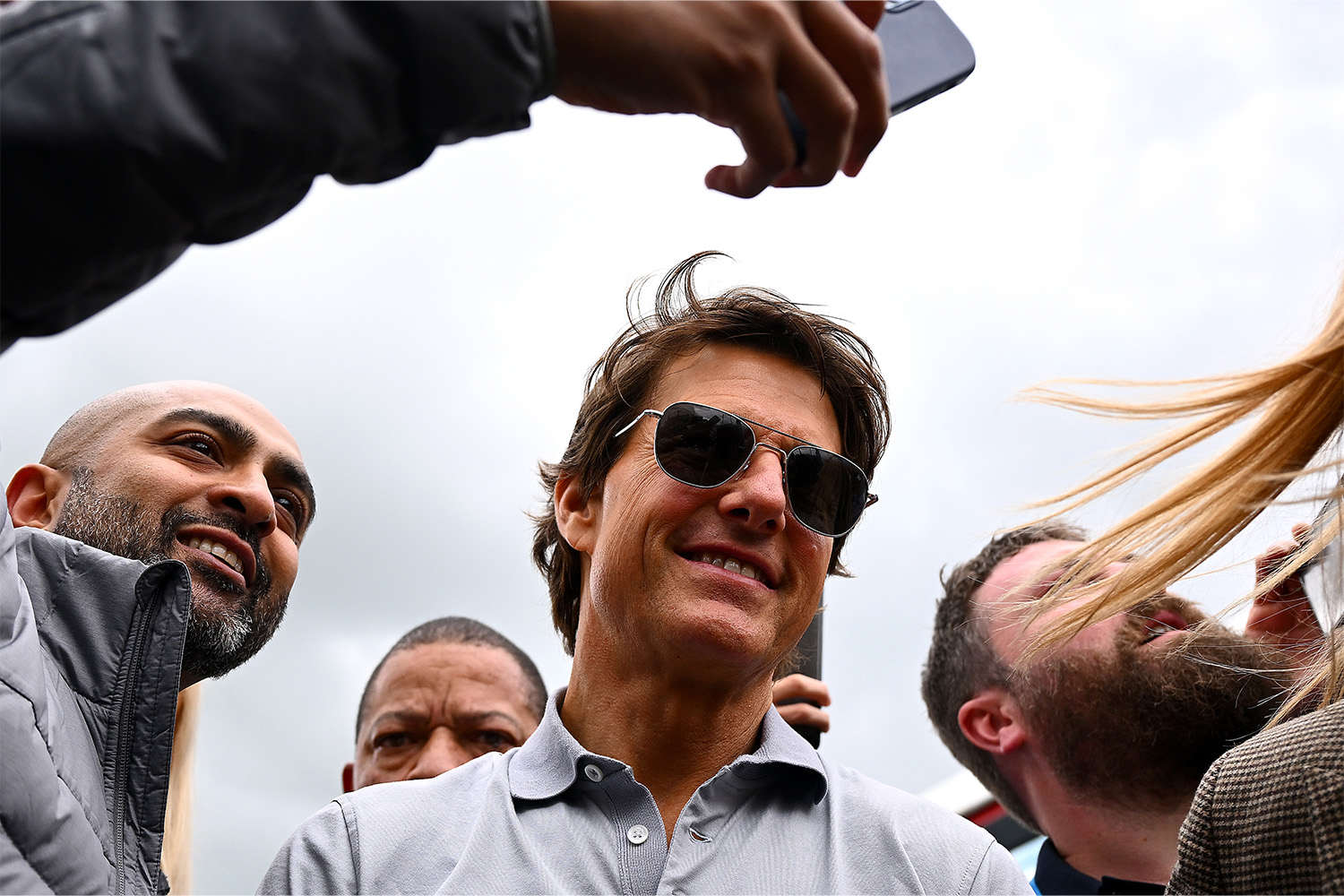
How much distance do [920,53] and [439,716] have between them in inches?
124

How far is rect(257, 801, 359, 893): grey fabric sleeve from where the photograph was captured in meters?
1.96

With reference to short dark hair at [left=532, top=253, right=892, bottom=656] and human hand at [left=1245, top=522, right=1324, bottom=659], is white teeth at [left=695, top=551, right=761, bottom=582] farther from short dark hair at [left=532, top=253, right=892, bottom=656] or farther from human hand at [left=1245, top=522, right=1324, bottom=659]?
human hand at [left=1245, top=522, right=1324, bottom=659]

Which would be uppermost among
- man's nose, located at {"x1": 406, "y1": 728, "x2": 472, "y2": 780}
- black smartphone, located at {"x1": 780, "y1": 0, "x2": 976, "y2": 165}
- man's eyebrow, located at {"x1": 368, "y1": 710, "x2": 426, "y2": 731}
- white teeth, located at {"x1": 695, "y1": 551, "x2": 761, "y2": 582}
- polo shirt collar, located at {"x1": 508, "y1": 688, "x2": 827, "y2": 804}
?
black smartphone, located at {"x1": 780, "y1": 0, "x2": 976, "y2": 165}

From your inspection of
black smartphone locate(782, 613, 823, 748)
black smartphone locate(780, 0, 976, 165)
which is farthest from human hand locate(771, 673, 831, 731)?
black smartphone locate(780, 0, 976, 165)

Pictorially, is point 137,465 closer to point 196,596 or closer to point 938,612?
point 196,596

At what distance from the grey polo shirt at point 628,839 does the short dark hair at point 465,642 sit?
1.95 m

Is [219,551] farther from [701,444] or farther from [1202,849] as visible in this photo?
[1202,849]

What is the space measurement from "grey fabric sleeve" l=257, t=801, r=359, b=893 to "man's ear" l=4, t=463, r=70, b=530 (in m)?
1.23

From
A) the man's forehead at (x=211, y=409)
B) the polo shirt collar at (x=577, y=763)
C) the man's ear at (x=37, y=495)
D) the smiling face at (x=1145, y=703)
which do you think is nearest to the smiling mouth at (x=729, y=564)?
the polo shirt collar at (x=577, y=763)

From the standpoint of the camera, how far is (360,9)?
0.93 meters

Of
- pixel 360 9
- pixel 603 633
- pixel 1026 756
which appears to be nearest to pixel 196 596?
pixel 603 633

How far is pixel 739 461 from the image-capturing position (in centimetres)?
245

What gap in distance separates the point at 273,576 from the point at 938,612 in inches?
94.8

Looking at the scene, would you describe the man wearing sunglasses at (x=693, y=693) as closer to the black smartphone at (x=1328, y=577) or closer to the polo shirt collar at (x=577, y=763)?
the polo shirt collar at (x=577, y=763)
